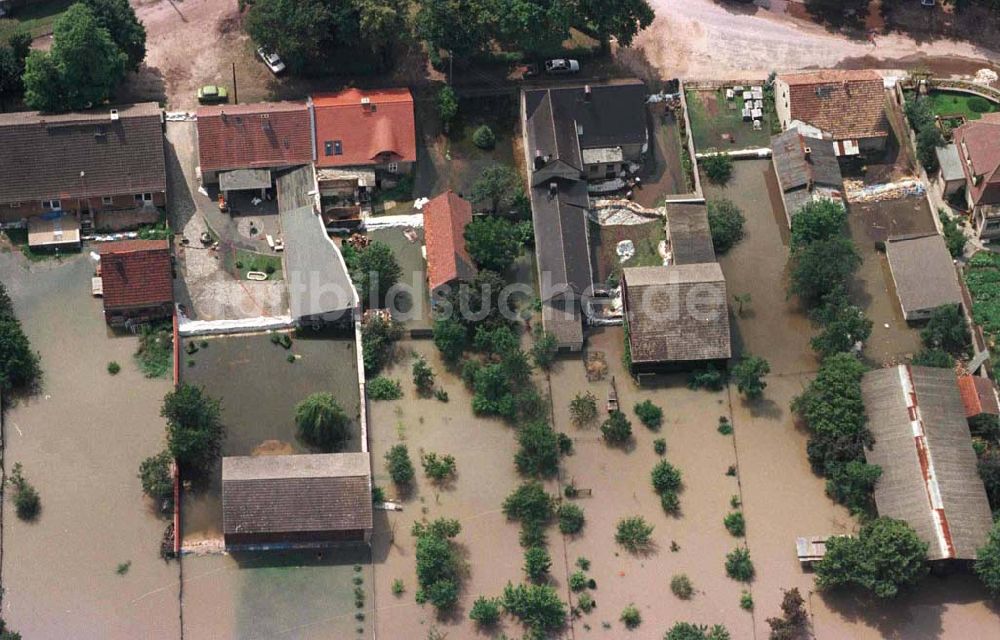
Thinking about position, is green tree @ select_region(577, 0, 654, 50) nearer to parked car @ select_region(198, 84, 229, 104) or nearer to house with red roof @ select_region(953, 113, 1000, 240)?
house with red roof @ select_region(953, 113, 1000, 240)

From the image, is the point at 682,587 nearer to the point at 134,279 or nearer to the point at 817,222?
the point at 817,222

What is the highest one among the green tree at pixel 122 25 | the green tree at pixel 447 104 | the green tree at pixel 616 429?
the green tree at pixel 122 25

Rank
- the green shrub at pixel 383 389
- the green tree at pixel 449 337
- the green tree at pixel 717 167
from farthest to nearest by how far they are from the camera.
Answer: the green tree at pixel 717 167 → the green tree at pixel 449 337 → the green shrub at pixel 383 389

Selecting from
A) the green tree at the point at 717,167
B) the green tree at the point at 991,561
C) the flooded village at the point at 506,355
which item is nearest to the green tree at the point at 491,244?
the flooded village at the point at 506,355

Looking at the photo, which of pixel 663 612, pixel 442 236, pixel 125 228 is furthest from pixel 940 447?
pixel 125 228

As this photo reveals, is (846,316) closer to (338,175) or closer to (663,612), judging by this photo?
(663,612)

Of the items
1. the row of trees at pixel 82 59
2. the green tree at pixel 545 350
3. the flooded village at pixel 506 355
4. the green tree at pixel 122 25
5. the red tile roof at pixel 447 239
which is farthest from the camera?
the green tree at pixel 122 25

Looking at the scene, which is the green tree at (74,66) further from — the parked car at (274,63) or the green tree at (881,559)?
the green tree at (881,559)
